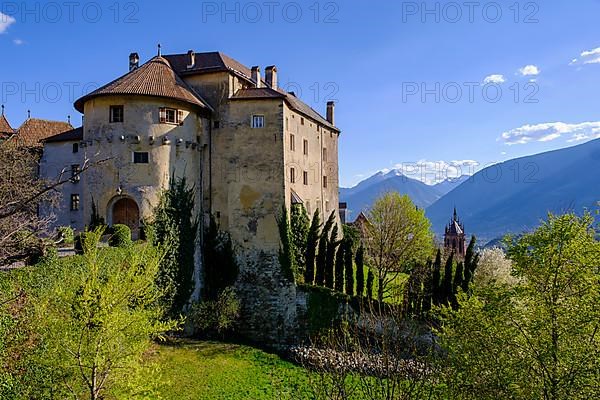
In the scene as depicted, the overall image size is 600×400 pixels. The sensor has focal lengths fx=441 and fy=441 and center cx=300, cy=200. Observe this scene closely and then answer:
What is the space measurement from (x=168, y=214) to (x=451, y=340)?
2138 cm

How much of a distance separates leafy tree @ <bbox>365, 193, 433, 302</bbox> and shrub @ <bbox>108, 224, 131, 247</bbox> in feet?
82.8

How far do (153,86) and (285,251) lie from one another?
14380 mm

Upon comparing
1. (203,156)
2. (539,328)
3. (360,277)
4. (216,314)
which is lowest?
(216,314)

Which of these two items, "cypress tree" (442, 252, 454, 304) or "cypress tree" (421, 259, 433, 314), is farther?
"cypress tree" (421, 259, 433, 314)

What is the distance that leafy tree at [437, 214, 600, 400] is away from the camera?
10414 mm

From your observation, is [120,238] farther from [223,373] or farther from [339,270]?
[339,270]

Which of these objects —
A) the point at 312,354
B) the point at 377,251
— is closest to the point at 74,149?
the point at 312,354

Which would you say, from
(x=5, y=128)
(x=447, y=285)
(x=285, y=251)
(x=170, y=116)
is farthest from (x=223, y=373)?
(x=5, y=128)

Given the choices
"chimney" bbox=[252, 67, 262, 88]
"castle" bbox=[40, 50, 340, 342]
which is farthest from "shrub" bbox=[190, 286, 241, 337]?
"chimney" bbox=[252, 67, 262, 88]

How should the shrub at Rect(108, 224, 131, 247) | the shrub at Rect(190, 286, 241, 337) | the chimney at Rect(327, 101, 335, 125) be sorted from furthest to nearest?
Result: the chimney at Rect(327, 101, 335, 125) → the shrub at Rect(190, 286, 241, 337) → the shrub at Rect(108, 224, 131, 247)

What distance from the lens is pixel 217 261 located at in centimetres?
3231

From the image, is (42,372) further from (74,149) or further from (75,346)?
(74,149)

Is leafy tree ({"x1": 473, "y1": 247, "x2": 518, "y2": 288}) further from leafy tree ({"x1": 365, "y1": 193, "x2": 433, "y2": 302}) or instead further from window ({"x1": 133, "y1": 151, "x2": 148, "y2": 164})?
window ({"x1": 133, "y1": 151, "x2": 148, "y2": 164})

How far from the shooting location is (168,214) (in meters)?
29.3
